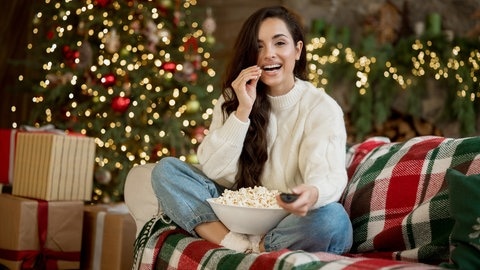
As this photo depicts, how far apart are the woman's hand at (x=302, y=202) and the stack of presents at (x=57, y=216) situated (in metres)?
1.06

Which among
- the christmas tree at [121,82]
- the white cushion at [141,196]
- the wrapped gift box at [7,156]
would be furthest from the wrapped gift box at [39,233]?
the christmas tree at [121,82]

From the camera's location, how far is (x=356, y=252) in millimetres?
2006

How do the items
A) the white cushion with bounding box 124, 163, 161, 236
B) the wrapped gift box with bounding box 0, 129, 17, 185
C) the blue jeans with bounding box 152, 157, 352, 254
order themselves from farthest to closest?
the wrapped gift box with bounding box 0, 129, 17, 185, the white cushion with bounding box 124, 163, 161, 236, the blue jeans with bounding box 152, 157, 352, 254

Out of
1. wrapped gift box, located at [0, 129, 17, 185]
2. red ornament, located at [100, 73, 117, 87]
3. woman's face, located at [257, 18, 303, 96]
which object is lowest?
wrapped gift box, located at [0, 129, 17, 185]

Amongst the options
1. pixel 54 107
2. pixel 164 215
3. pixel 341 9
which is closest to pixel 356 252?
pixel 164 215

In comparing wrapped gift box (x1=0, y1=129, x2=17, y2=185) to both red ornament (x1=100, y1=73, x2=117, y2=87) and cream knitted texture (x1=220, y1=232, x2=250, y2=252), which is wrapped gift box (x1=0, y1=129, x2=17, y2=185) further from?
cream knitted texture (x1=220, y1=232, x2=250, y2=252)

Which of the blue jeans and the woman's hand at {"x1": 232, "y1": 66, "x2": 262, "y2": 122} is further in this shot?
the woman's hand at {"x1": 232, "y1": 66, "x2": 262, "y2": 122}

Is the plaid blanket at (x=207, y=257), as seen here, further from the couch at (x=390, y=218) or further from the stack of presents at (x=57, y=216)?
the stack of presents at (x=57, y=216)

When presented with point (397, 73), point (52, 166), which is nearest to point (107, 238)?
point (52, 166)

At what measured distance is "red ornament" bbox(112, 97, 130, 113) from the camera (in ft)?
11.3

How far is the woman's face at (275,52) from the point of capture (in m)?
2.07

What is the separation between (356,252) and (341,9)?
253 cm

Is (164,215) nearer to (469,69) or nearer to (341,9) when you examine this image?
(469,69)

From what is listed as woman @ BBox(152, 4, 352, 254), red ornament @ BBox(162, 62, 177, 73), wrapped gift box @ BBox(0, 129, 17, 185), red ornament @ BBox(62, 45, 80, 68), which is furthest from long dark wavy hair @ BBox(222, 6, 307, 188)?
red ornament @ BBox(62, 45, 80, 68)
